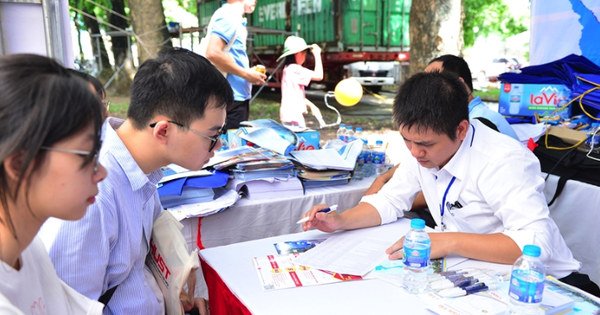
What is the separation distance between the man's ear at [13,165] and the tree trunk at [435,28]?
556cm

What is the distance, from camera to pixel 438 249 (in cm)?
150

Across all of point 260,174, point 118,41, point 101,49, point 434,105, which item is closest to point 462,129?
point 434,105

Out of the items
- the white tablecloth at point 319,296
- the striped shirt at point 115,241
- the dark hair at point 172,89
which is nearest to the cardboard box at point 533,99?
the white tablecloth at point 319,296

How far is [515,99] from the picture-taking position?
3.33 meters

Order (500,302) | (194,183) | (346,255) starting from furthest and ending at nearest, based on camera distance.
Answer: (194,183), (346,255), (500,302)

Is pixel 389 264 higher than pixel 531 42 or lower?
lower

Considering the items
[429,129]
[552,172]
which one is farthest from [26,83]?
[552,172]

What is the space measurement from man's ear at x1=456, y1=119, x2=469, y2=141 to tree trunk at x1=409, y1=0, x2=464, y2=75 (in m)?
4.29

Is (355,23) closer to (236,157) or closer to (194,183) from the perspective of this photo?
(236,157)

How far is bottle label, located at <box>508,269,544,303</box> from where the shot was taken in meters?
1.08

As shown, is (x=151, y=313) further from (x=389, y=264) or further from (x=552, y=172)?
(x=552, y=172)

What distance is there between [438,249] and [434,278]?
0.53 feet

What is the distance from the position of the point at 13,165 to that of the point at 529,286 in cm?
111

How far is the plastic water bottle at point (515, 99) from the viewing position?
130 inches
